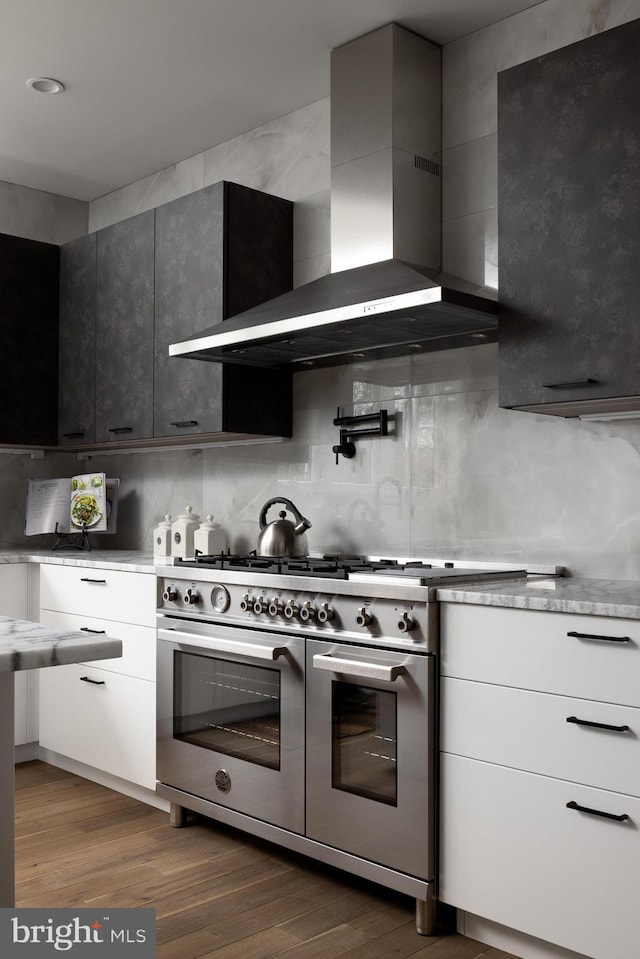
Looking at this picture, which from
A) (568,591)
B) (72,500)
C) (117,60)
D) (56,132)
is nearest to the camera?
(568,591)

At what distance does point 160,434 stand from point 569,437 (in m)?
1.74

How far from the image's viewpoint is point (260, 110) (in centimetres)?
360

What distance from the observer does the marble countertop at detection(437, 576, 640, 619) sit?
77.2 inches

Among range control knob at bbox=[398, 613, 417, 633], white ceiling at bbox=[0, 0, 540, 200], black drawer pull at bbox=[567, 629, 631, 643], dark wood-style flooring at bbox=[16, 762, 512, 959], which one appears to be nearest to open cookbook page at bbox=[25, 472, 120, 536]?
dark wood-style flooring at bbox=[16, 762, 512, 959]

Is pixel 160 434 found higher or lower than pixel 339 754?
higher

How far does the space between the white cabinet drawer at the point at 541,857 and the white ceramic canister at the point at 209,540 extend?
5.30 feet

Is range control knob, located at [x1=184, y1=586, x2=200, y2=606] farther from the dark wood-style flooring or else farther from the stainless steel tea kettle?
the dark wood-style flooring

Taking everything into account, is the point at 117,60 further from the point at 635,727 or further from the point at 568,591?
the point at 635,727

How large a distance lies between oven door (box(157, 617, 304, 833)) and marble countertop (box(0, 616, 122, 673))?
1.20 meters

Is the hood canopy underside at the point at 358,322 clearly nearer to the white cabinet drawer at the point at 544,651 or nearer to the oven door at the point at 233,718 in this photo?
the white cabinet drawer at the point at 544,651

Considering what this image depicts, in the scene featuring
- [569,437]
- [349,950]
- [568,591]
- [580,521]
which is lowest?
[349,950]

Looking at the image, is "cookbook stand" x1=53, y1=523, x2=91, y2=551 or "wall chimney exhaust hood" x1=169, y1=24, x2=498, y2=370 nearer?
"wall chimney exhaust hood" x1=169, y1=24, x2=498, y2=370

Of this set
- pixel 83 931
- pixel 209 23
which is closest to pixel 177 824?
pixel 83 931

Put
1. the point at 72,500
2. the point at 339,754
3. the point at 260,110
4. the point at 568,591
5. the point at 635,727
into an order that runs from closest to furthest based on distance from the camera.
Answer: the point at 635,727
the point at 568,591
the point at 339,754
the point at 260,110
the point at 72,500
